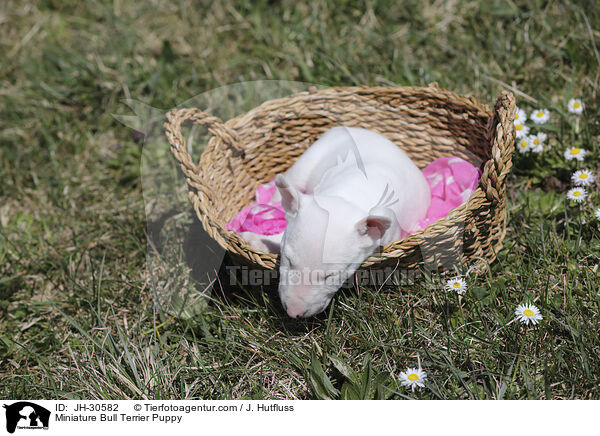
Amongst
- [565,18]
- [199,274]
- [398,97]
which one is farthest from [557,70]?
[199,274]

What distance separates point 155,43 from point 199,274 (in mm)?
2718

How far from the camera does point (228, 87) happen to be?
4336 mm

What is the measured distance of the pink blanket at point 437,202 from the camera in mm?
3217

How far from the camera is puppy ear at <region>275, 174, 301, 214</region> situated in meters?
2.49

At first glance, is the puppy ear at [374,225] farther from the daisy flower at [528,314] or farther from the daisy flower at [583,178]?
the daisy flower at [583,178]

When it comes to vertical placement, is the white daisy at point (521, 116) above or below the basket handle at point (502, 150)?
below

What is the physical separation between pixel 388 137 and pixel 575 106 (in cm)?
120

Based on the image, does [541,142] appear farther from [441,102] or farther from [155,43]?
[155,43]

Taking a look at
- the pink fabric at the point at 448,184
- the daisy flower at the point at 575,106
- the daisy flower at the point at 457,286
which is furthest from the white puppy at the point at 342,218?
the daisy flower at the point at 575,106

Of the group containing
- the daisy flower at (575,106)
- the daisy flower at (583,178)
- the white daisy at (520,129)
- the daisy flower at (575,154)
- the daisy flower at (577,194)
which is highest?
the daisy flower at (575,106)

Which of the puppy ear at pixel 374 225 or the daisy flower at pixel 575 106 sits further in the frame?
the daisy flower at pixel 575 106
